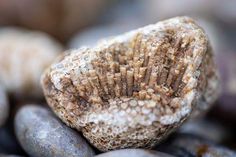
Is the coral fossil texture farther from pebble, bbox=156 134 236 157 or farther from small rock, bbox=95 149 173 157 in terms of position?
pebble, bbox=156 134 236 157

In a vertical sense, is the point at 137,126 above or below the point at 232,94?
above

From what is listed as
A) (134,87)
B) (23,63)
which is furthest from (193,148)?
(23,63)

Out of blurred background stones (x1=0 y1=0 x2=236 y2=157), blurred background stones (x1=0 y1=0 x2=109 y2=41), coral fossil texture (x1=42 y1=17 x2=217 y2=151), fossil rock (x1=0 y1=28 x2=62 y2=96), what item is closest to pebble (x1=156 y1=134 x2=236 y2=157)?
blurred background stones (x1=0 y1=0 x2=236 y2=157)

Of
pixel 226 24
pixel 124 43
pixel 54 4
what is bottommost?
pixel 226 24

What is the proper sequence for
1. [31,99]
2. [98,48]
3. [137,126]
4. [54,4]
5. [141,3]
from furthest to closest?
[141,3]
[54,4]
[31,99]
[98,48]
[137,126]

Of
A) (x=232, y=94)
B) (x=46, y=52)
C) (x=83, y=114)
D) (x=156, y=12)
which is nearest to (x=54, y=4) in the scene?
(x=156, y=12)

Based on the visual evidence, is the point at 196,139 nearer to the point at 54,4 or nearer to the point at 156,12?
the point at 54,4

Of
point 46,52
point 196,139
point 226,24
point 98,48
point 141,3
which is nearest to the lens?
point 98,48
